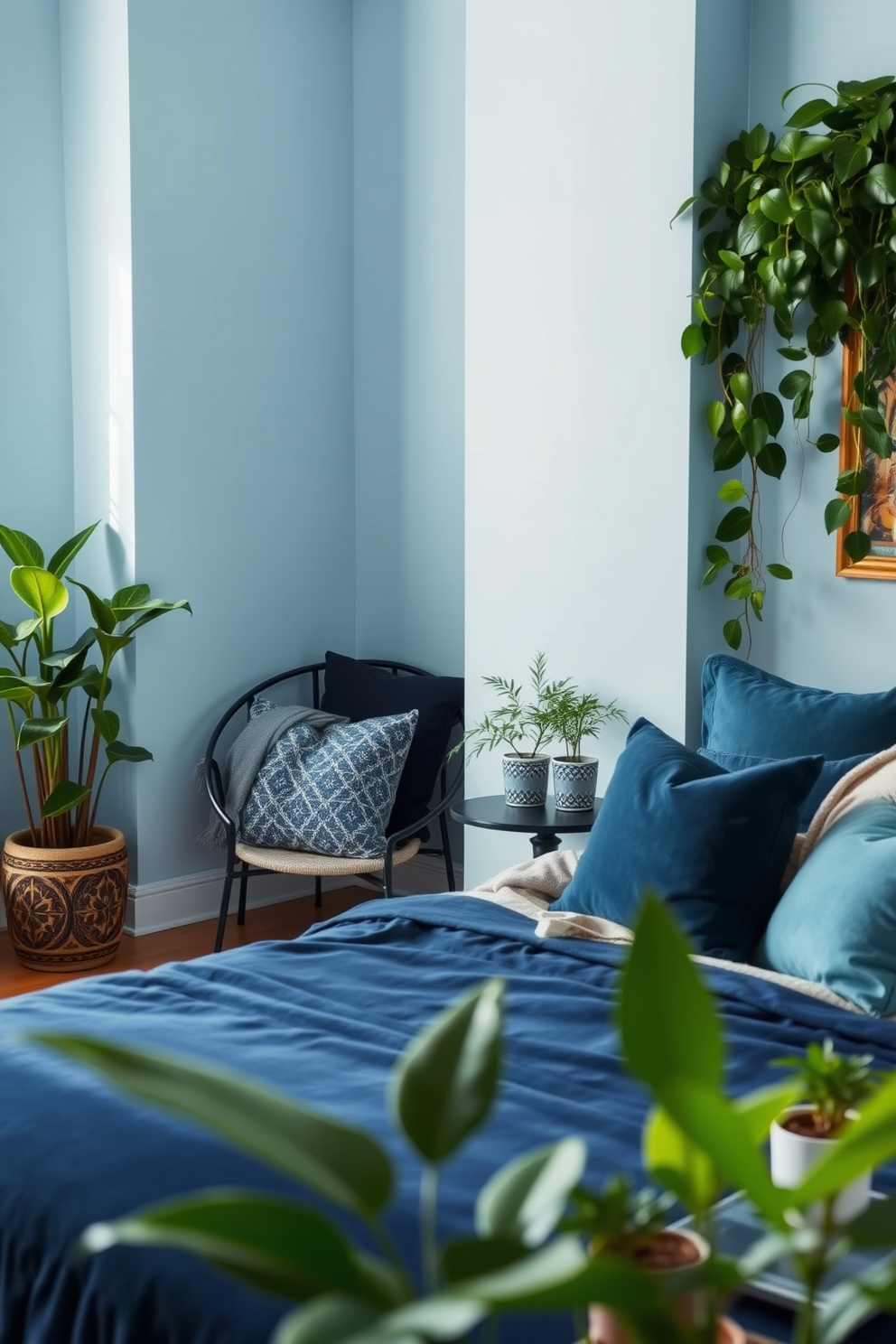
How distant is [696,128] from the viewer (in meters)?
3.26

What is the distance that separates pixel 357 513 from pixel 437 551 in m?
0.43

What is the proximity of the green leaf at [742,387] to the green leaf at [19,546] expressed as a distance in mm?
2010

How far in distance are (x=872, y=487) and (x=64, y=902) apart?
96.5 inches

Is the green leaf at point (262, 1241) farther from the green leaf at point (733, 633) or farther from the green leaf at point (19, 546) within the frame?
the green leaf at point (19, 546)

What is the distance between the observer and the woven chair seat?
396 centimetres

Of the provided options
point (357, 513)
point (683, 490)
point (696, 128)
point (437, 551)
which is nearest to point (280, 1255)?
point (683, 490)

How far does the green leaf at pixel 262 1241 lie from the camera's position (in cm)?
56

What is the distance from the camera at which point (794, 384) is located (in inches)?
127

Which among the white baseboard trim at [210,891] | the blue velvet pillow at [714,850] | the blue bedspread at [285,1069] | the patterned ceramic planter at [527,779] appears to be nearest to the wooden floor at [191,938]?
the white baseboard trim at [210,891]

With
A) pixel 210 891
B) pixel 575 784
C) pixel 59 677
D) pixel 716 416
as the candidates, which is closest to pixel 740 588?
pixel 716 416

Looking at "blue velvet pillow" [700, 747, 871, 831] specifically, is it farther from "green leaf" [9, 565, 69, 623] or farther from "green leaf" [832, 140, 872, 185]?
"green leaf" [9, 565, 69, 623]

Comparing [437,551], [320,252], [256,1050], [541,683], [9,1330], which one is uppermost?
[320,252]

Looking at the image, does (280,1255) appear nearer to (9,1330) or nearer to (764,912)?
(9,1330)

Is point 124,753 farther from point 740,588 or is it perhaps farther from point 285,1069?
point 285,1069
